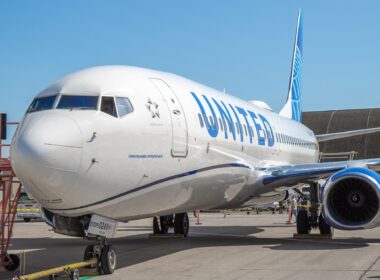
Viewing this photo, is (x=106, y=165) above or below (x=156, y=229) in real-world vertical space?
above

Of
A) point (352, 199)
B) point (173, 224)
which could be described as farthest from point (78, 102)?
point (173, 224)

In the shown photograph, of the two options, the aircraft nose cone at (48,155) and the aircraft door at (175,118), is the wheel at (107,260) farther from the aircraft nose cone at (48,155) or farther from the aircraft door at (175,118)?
the aircraft door at (175,118)

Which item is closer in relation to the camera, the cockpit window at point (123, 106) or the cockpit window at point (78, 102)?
the cockpit window at point (78, 102)

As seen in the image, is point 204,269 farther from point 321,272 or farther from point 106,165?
point 106,165

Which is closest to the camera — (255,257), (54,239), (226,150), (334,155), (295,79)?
(255,257)

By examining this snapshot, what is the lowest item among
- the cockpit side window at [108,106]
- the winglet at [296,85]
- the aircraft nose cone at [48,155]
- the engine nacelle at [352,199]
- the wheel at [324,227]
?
the wheel at [324,227]

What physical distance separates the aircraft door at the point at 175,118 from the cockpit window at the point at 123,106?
1.12 m

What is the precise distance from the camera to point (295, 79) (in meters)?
28.0

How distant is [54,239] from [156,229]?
293 centimetres

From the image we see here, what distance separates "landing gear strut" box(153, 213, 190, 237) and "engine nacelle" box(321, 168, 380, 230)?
5350 mm

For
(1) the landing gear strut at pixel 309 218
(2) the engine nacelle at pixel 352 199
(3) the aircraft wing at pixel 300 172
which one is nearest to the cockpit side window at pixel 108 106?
(2) the engine nacelle at pixel 352 199

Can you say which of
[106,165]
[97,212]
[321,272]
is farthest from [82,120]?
[321,272]

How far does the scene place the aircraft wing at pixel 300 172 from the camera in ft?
48.3

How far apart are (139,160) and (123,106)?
86cm
